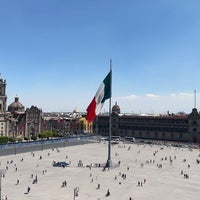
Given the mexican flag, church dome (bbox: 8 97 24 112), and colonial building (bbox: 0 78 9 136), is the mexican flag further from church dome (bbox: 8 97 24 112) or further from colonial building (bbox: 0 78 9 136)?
church dome (bbox: 8 97 24 112)

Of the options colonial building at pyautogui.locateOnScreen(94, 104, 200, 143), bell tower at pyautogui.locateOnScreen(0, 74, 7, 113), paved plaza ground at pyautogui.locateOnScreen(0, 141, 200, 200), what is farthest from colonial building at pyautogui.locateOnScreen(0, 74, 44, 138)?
paved plaza ground at pyautogui.locateOnScreen(0, 141, 200, 200)

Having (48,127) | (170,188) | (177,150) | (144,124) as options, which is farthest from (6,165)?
(48,127)

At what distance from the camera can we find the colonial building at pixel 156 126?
14188cm

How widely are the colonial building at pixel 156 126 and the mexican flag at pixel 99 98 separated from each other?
254 ft

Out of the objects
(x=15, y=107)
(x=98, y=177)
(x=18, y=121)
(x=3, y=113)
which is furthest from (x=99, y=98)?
(x=15, y=107)

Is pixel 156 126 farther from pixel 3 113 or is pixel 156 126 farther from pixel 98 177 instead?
pixel 98 177

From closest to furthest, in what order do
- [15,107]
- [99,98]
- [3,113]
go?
[99,98] < [3,113] < [15,107]

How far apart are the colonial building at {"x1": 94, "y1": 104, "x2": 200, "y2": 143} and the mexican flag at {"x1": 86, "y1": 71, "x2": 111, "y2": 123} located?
254ft

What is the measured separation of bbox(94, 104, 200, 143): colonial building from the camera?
14188cm

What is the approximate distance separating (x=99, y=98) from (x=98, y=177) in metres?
16.0

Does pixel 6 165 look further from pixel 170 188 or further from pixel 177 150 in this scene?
pixel 177 150

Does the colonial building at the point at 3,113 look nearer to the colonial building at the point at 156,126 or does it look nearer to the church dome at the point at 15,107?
the church dome at the point at 15,107

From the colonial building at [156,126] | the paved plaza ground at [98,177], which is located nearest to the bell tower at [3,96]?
the paved plaza ground at [98,177]

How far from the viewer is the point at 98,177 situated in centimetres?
6675
